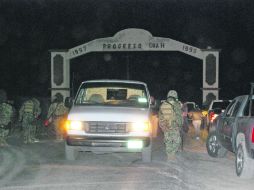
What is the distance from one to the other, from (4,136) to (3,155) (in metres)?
2.55

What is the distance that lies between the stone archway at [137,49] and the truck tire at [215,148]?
15.1 m

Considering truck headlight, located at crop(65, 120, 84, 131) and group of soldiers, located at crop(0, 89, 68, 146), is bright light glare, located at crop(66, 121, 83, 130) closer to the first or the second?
truck headlight, located at crop(65, 120, 84, 131)

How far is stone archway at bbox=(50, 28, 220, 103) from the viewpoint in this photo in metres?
28.9

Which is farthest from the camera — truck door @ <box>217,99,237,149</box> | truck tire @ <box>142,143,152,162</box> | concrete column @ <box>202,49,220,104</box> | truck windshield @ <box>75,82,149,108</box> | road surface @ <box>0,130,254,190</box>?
concrete column @ <box>202,49,220,104</box>

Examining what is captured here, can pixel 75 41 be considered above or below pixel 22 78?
above

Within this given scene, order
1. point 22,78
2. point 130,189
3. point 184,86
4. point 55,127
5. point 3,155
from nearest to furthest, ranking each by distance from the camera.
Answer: point 130,189
point 3,155
point 55,127
point 22,78
point 184,86

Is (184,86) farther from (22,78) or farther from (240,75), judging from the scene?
(22,78)

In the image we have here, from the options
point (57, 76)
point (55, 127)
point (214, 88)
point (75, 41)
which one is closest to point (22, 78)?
point (75, 41)

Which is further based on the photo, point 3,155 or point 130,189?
point 3,155

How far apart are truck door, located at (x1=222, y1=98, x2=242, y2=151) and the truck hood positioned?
5.87ft

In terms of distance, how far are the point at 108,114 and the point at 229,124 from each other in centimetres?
267

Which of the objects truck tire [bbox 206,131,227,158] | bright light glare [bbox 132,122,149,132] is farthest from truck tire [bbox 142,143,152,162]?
truck tire [bbox 206,131,227,158]

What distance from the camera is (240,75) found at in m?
71.8

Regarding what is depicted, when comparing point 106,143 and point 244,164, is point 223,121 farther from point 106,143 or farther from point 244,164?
point 106,143
